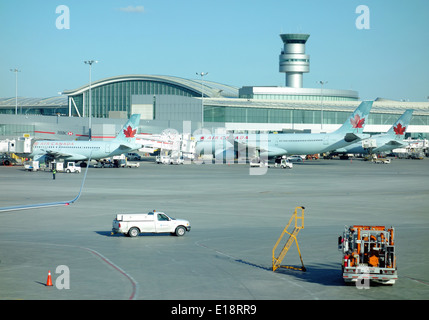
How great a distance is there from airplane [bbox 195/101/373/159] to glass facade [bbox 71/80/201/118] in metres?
66.9

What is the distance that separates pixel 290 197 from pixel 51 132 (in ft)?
289

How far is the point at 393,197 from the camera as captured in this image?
52.2 meters

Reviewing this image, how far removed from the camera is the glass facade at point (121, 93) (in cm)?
17500

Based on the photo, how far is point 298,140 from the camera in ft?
339

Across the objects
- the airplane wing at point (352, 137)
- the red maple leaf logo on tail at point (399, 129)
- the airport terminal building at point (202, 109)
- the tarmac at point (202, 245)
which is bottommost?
the tarmac at point (202, 245)

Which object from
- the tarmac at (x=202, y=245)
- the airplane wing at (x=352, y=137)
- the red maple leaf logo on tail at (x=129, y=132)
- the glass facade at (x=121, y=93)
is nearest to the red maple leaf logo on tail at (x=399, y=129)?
the airplane wing at (x=352, y=137)

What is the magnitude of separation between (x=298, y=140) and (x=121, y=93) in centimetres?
8684

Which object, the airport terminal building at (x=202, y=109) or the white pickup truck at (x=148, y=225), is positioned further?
the airport terminal building at (x=202, y=109)

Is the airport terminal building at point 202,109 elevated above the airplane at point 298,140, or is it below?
above

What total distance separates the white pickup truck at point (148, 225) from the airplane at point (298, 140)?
→ 71669 mm

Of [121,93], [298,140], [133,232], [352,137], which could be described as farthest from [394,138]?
[133,232]

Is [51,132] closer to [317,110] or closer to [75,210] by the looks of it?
[317,110]

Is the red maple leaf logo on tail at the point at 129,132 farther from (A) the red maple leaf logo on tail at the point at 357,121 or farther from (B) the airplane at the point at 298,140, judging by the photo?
(A) the red maple leaf logo on tail at the point at 357,121
